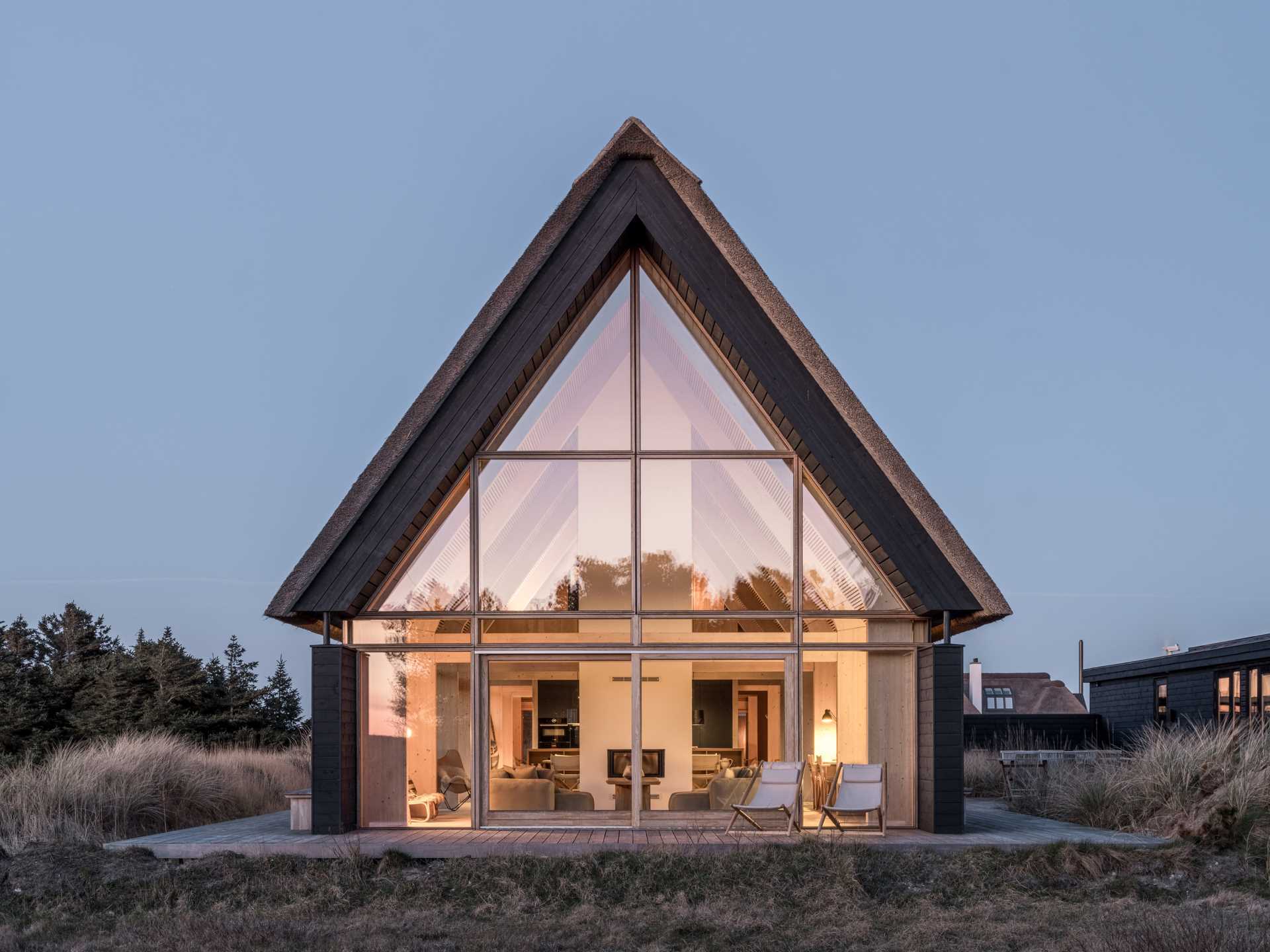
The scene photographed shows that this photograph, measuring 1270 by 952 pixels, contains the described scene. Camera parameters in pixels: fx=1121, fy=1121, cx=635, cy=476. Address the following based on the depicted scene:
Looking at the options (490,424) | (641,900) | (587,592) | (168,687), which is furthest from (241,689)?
(641,900)

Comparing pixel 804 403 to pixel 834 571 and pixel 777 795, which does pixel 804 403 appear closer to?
pixel 834 571

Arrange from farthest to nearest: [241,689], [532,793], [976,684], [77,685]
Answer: [976,684] < [241,689] < [77,685] < [532,793]

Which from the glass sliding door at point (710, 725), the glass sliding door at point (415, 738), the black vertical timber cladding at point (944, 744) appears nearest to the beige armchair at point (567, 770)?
the glass sliding door at point (710, 725)

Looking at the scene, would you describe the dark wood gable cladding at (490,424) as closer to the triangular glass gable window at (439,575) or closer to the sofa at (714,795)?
the triangular glass gable window at (439,575)

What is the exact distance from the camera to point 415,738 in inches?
376

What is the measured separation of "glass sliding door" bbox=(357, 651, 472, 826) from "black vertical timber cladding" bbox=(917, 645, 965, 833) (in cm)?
383

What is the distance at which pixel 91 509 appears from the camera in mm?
34688

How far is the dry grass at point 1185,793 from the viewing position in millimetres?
8516

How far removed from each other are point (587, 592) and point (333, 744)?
2.41 meters

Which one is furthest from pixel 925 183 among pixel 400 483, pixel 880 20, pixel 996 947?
pixel 996 947

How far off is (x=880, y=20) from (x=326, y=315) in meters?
27.1

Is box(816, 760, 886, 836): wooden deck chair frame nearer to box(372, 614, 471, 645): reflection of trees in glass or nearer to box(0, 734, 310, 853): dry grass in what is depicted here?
box(372, 614, 471, 645): reflection of trees in glass

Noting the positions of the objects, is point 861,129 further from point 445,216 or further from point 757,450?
point 757,450

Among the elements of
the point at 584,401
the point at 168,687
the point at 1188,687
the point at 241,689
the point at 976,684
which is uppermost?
the point at 584,401
